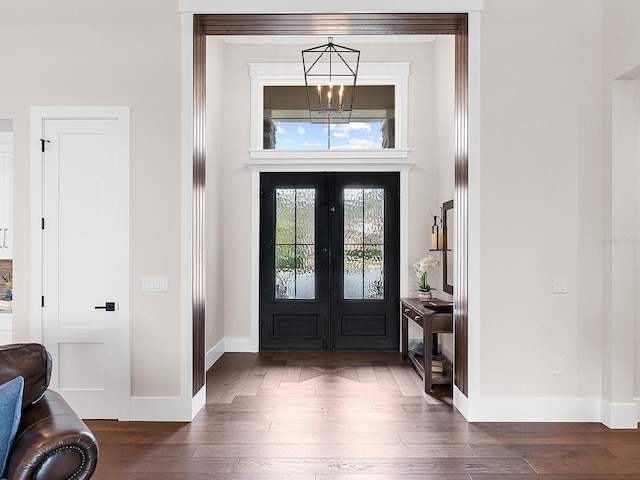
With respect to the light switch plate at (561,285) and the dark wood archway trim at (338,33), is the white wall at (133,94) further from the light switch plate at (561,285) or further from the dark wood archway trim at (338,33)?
the light switch plate at (561,285)

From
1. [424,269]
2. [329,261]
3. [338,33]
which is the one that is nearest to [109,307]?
[338,33]

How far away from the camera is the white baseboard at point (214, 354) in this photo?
17.8 ft

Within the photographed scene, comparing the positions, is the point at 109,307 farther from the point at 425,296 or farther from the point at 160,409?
the point at 425,296

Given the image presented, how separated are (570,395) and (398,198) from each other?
10.7 feet

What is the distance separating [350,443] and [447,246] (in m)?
2.78

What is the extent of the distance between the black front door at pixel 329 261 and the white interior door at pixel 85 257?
272cm

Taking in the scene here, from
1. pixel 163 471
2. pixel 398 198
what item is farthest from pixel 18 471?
pixel 398 198

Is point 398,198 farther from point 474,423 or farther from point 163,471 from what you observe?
point 163,471

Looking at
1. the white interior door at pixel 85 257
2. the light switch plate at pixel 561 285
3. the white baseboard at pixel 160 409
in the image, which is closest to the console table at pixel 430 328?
the light switch plate at pixel 561 285

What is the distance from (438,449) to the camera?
326 cm

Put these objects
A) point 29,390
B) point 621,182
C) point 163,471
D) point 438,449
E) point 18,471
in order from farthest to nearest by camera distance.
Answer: point 621,182 → point 438,449 → point 163,471 → point 29,390 → point 18,471

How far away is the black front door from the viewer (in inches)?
252

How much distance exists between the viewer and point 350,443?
3350 millimetres

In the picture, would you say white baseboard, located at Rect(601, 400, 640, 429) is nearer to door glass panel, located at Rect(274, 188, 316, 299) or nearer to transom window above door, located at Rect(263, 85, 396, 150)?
door glass panel, located at Rect(274, 188, 316, 299)
